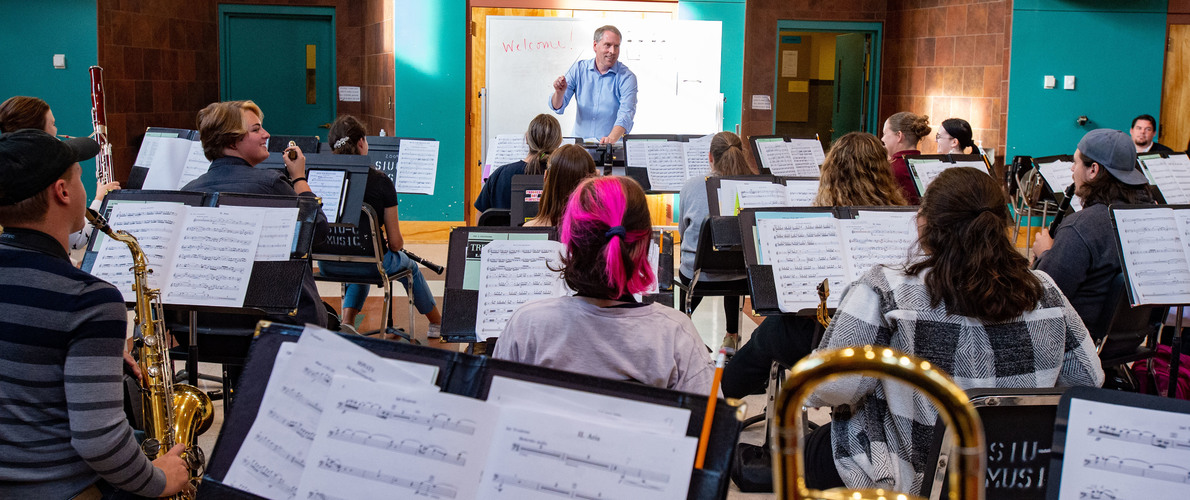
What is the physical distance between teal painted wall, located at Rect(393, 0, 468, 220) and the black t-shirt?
3842mm

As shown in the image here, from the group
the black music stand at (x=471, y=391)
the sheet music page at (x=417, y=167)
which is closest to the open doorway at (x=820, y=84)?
the sheet music page at (x=417, y=167)

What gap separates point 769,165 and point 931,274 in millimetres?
3367

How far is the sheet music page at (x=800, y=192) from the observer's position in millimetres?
3797

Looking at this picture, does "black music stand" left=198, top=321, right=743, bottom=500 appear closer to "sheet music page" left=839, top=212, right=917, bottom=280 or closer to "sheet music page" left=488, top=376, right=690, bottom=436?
Answer: "sheet music page" left=488, top=376, right=690, bottom=436

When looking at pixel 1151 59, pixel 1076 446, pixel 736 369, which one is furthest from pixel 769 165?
pixel 1151 59

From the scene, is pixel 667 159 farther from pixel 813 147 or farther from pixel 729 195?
pixel 729 195

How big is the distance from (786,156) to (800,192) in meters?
1.50

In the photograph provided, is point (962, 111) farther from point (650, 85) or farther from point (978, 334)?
point (978, 334)

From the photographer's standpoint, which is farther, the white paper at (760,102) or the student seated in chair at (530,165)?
the white paper at (760,102)

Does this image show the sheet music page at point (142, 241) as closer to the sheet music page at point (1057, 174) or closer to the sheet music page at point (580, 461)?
the sheet music page at point (580, 461)

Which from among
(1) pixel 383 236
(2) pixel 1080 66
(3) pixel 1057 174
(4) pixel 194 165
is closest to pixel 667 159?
(1) pixel 383 236

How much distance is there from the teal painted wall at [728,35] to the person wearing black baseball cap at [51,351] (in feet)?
22.7

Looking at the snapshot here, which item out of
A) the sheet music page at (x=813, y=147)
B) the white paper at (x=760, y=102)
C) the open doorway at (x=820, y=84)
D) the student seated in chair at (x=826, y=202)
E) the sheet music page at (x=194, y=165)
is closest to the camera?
the student seated in chair at (x=826, y=202)

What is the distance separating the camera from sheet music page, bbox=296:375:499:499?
1.13 metres
